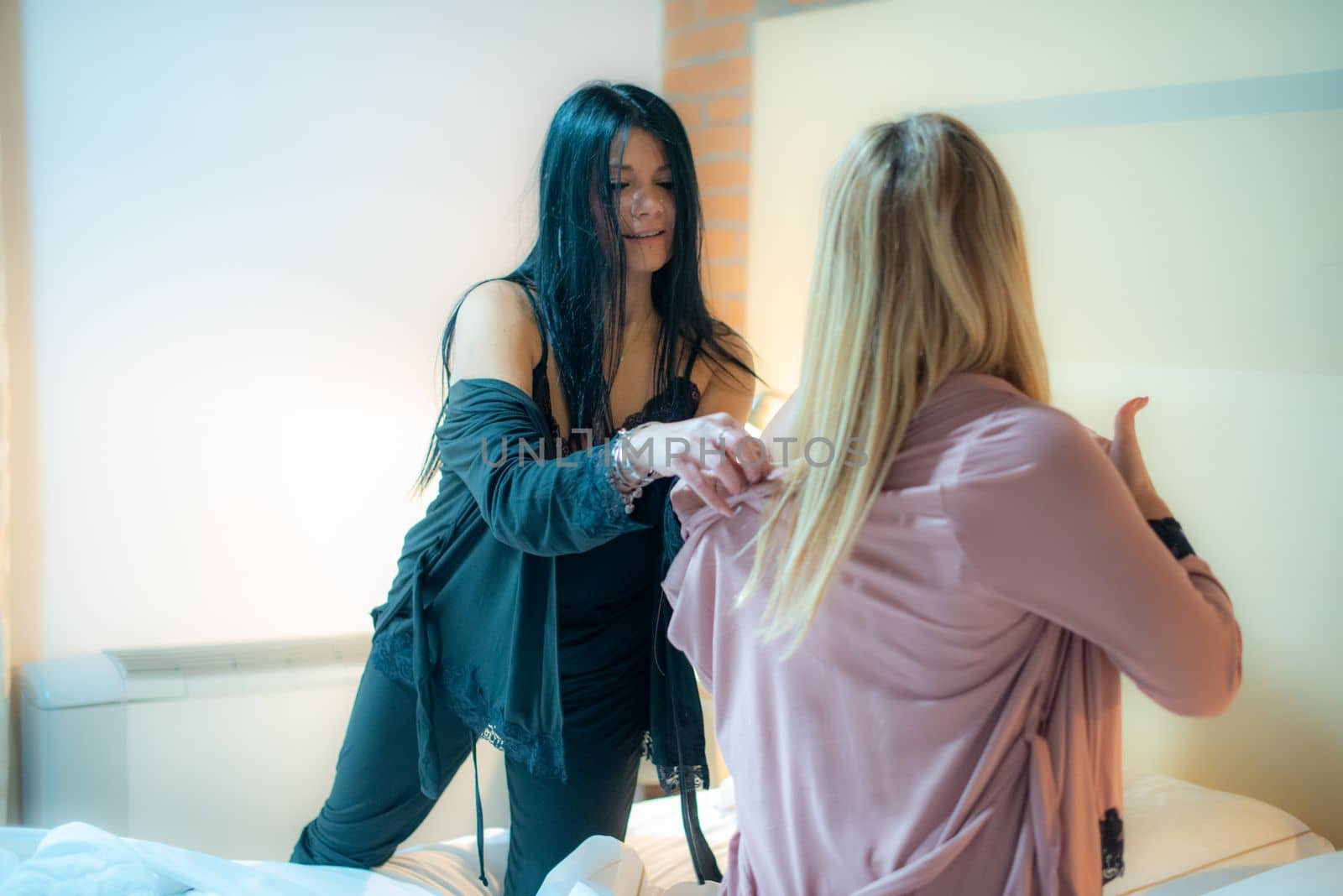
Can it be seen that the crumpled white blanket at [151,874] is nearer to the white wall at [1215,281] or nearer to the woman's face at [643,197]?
the woman's face at [643,197]

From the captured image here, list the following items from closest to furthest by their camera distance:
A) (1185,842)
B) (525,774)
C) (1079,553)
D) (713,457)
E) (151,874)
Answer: (1079,553) → (713,457) → (151,874) → (525,774) → (1185,842)

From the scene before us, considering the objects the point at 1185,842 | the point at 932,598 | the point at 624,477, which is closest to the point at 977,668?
the point at 932,598

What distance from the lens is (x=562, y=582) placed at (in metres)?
1.62

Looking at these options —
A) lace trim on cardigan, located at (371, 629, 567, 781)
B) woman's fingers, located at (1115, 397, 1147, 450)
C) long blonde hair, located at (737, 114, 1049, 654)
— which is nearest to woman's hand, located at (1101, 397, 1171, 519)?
woman's fingers, located at (1115, 397, 1147, 450)

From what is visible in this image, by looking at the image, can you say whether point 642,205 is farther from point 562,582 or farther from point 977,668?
point 977,668

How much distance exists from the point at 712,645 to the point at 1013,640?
0.34 meters

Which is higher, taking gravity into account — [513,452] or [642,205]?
[642,205]

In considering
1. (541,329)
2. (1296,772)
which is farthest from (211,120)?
(1296,772)

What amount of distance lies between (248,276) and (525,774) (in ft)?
5.14

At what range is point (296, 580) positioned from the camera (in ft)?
9.07

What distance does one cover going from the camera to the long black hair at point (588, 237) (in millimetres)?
1603

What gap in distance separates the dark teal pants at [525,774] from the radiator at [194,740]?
2.75 feet

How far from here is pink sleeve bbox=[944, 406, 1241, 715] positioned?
931 millimetres

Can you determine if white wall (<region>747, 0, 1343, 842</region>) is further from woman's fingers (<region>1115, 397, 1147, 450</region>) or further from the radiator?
the radiator
